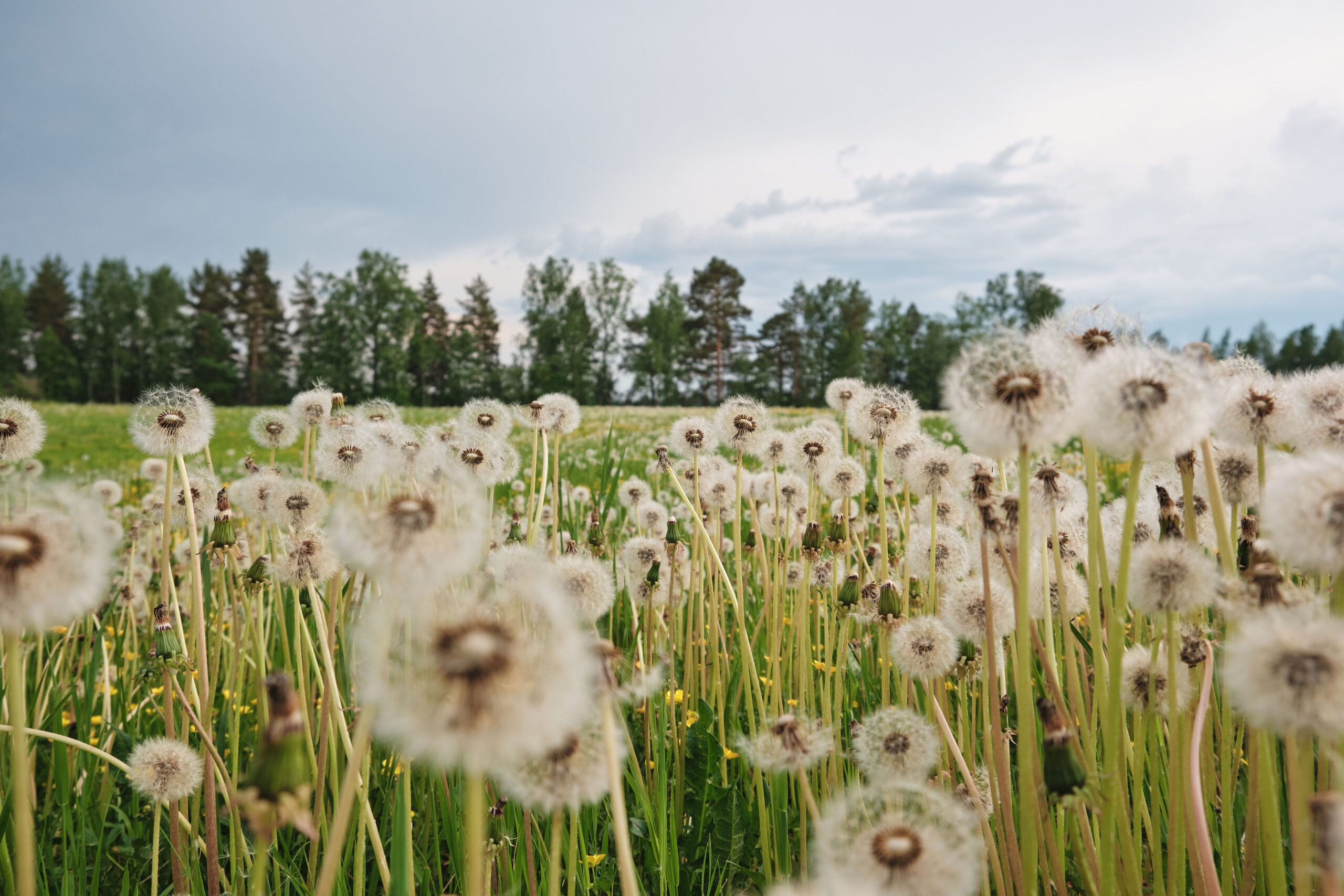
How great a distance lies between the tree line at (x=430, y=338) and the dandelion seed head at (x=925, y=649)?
205ft

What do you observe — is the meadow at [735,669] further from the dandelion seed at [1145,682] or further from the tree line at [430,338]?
the tree line at [430,338]

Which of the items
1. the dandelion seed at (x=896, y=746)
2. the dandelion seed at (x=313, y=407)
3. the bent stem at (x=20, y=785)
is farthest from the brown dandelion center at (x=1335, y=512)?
the dandelion seed at (x=313, y=407)

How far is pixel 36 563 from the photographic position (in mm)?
1012

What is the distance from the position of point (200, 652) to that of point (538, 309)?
249ft

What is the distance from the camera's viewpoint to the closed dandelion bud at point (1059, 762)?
1.17m

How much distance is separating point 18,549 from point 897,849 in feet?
4.50

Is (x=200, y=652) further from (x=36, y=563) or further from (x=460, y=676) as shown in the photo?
(x=460, y=676)

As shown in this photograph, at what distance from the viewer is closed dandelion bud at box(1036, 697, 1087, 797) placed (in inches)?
46.2

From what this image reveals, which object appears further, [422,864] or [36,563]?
Answer: [422,864]

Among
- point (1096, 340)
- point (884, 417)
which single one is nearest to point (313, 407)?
point (884, 417)

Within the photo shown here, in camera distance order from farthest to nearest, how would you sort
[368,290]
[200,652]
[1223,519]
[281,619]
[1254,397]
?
[368,290] → [281,619] → [200,652] → [1254,397] → [1223,519]

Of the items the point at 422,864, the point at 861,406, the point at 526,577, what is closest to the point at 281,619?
the point at 422,864

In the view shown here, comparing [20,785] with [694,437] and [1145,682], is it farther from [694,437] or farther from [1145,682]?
[694,437]

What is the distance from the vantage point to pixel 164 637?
7.28 ft
